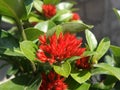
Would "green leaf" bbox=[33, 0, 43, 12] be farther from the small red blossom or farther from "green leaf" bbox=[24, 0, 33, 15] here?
the small red blossom

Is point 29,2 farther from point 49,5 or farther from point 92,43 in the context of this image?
point 49,5

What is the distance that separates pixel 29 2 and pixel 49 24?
137mm

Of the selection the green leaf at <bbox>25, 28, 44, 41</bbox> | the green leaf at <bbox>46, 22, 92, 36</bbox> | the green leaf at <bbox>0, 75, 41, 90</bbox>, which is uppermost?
the green leaf at <bbox>46, 22, 92, 36</bbox>

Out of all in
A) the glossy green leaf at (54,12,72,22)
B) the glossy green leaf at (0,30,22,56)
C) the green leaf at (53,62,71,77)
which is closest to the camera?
the green leaf at (53,62,71,77)

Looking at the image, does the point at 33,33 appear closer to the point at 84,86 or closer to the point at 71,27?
the point at 71,27

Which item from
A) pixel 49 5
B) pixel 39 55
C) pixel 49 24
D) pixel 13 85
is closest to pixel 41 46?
pixel 39 55

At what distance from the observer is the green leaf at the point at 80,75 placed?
3.66 feet

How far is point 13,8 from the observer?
1.08 metres

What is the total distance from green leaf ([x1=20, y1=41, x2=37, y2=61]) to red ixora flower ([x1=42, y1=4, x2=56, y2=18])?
0.53 m

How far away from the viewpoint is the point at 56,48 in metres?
1.07

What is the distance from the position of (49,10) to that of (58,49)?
600 millimetres

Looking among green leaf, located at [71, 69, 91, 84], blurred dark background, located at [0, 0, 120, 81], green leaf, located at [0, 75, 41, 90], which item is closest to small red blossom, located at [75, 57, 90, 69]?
green leaf, located at [71, 69, 91, 84]

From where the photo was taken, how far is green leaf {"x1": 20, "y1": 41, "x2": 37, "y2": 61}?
3.52 ft

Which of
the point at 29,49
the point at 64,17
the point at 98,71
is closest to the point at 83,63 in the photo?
the point at 98,71
